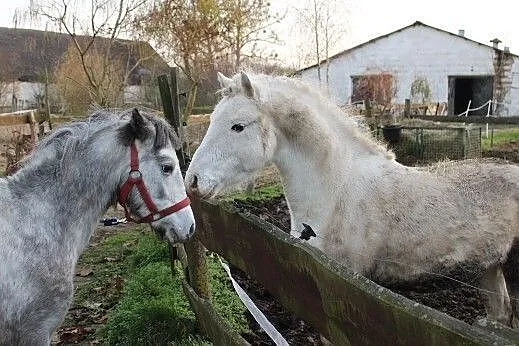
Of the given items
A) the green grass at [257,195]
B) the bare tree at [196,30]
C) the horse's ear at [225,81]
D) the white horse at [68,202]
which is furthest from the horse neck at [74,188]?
the bare tree at [196,30]

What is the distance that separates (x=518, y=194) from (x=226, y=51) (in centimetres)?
1040

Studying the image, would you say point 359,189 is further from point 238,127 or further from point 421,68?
point 421,68

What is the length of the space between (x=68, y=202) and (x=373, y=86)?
2829 cm

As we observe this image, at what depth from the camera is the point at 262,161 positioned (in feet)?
12.7

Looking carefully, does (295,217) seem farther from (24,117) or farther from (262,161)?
(24,117)

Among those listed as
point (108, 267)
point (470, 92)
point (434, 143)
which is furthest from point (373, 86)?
point (108, 267)

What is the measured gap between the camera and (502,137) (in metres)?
17.8

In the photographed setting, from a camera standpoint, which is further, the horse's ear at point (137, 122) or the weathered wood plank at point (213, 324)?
the horse's ear at point (137, 122)

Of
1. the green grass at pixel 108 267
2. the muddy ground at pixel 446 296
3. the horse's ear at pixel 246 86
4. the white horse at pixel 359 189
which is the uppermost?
the horse's ear at pixel 246 86

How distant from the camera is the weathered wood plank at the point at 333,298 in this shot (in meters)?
1.42

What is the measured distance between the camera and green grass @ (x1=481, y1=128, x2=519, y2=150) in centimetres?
1607

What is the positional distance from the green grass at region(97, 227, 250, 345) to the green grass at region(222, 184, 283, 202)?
2.36 metres

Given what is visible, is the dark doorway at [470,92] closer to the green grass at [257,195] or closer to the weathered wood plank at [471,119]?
the weathered wood plank at [471,119]

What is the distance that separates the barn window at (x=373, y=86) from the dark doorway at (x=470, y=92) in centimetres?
362
